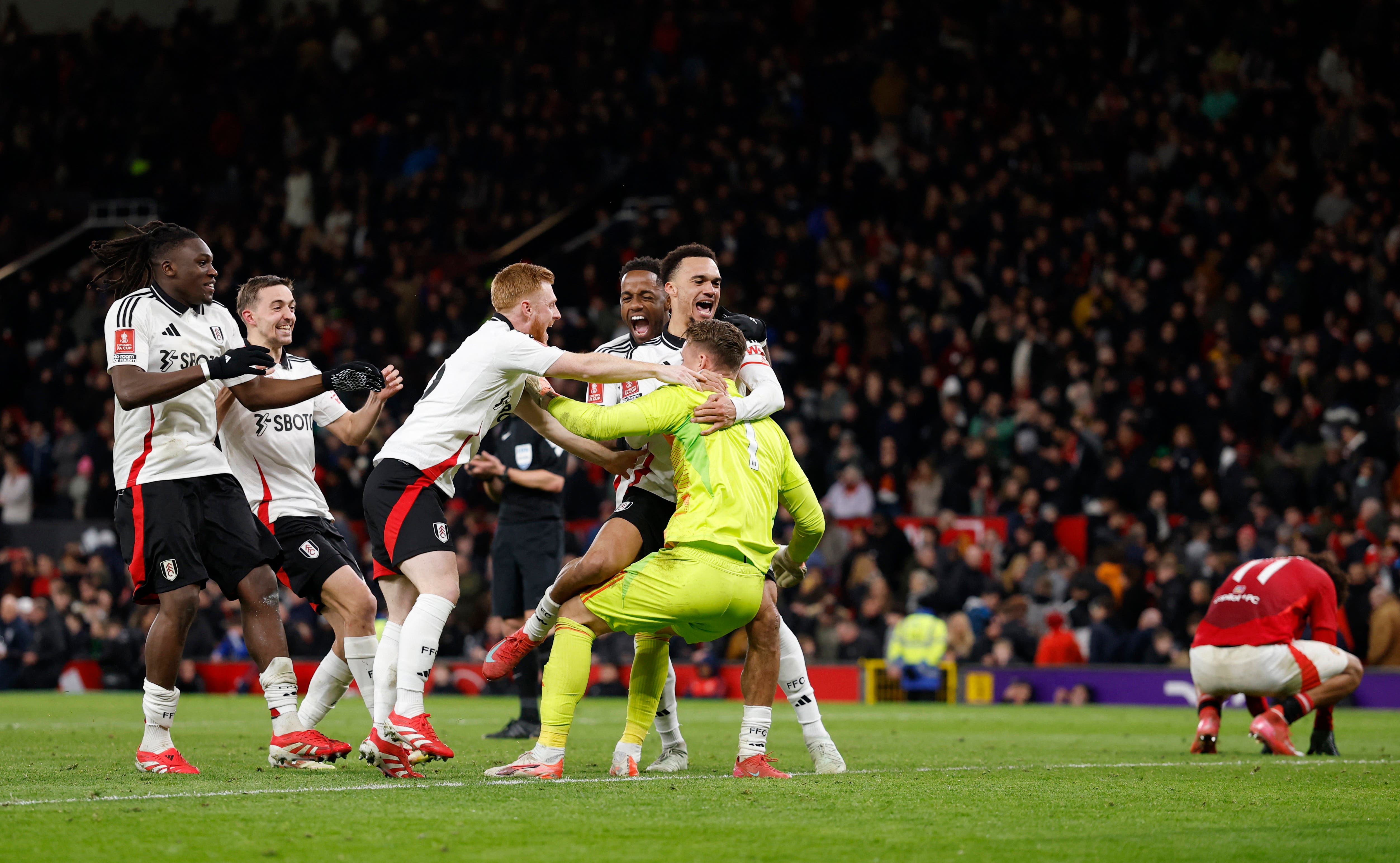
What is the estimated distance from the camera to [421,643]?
717 centimetres

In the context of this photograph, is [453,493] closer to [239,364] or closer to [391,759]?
[239,364]

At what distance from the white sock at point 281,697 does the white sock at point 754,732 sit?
85.9 inches

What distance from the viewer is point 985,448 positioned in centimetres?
1947

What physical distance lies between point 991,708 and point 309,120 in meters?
18.5

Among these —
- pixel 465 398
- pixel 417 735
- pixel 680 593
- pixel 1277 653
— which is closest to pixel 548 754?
pixel 417 735

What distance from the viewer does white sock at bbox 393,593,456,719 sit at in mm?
7094

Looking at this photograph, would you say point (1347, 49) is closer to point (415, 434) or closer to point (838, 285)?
point (838, 285)

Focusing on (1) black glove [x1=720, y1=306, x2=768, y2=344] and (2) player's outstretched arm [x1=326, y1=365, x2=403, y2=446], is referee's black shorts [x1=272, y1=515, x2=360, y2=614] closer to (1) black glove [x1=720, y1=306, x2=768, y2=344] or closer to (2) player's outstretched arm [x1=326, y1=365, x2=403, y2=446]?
(2) player's outstretched arm [x1=326, y1=365, x2=403, y2=446]

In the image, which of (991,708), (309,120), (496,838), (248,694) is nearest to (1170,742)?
(991,708)

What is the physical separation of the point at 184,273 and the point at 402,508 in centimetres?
156

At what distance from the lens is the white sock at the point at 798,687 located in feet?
25.4

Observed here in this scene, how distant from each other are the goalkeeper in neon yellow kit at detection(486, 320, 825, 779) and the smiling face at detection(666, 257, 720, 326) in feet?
2.34

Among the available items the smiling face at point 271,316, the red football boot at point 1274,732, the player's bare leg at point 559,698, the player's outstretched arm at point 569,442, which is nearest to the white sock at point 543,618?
the player's bare leg at point 559,698

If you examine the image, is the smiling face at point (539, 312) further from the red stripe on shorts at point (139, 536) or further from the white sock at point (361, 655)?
the red stripe on shorts at point (139, 536)
